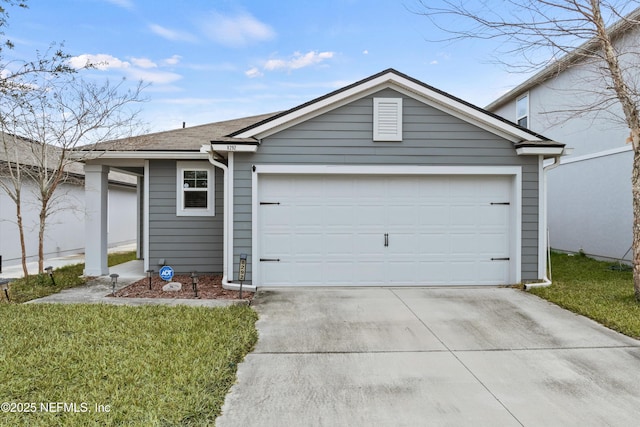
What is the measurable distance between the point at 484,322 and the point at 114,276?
240 inches

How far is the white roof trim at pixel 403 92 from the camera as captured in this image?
275 inches

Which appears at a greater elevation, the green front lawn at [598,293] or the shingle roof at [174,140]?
the shingle roof at [174,140]

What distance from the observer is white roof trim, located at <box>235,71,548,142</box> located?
7.00 metres

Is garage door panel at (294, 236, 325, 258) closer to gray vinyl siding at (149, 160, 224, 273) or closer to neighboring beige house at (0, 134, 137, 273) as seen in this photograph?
gray vinyl siding at (149, 160, 224, 273)

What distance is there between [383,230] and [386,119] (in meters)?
→ 2.15

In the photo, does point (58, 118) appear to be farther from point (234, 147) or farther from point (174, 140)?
point (234, 147)

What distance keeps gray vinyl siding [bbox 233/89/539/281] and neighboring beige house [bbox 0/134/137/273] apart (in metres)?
5.25

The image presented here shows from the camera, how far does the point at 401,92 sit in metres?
7.26

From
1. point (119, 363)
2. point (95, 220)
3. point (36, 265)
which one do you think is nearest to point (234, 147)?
point (95, 220)

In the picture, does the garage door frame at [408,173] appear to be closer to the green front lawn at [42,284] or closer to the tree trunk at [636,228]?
the tree trunk at [636,228]

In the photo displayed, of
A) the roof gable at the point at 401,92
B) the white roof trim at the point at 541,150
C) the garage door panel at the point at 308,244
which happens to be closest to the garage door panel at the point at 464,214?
the white roof trim at the point at 541,150

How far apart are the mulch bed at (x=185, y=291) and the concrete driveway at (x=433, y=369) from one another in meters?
0.98

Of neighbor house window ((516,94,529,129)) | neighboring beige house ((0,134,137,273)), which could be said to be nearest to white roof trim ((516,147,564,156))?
neighbor house window ((516,94,529,129))

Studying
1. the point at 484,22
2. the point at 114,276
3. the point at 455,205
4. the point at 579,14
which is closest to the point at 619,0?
the point at 579,14
